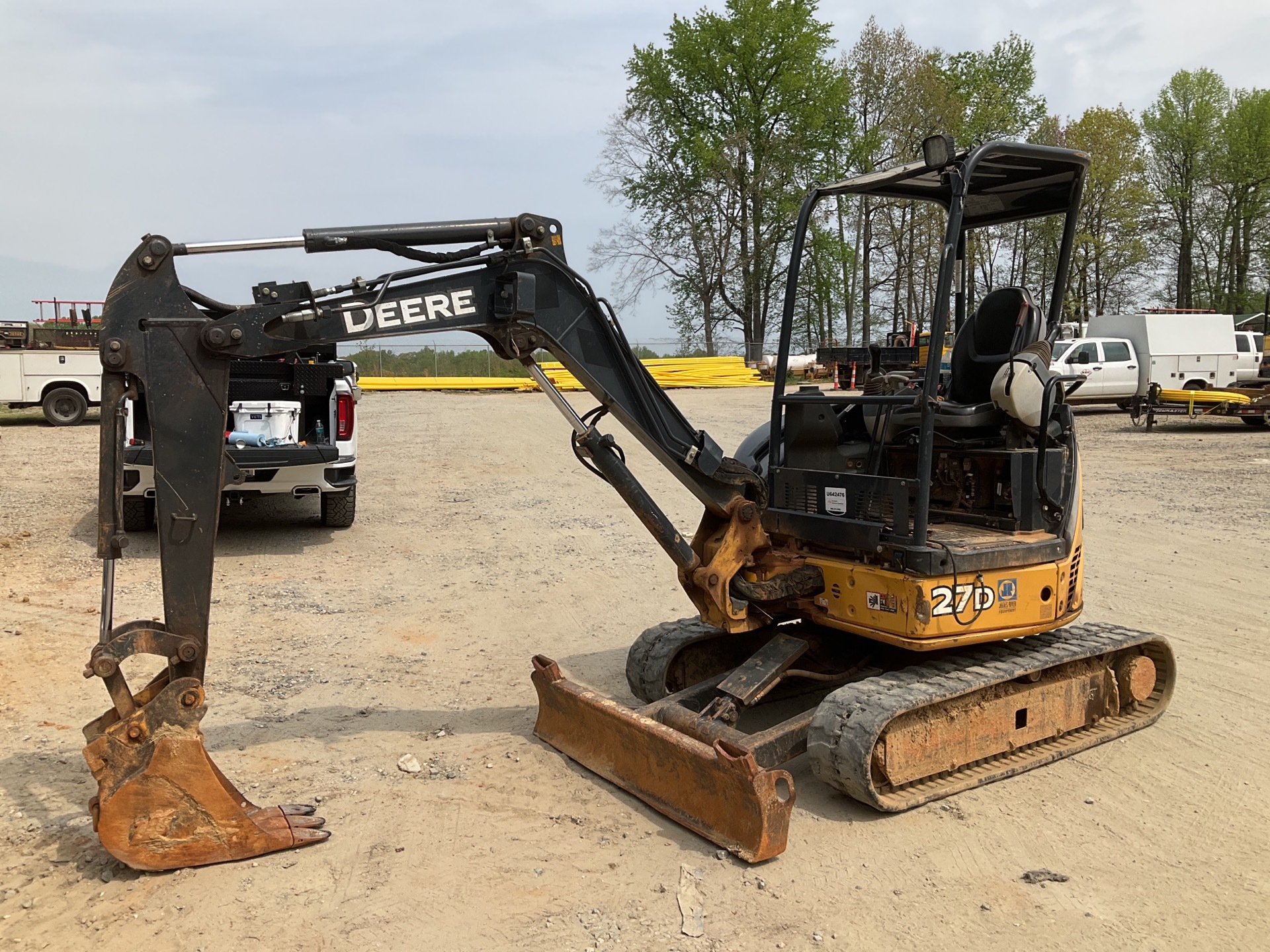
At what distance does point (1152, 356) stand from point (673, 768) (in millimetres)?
24503

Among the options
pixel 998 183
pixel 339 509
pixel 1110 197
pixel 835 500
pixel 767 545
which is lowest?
pixel 339 509

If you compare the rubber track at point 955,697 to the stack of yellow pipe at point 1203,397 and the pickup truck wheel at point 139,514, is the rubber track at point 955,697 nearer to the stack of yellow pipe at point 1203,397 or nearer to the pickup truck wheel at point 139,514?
the pickup truck wheel at point 139,514

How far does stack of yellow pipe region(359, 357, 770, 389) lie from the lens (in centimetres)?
3322

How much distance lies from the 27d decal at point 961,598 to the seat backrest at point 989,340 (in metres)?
1.13

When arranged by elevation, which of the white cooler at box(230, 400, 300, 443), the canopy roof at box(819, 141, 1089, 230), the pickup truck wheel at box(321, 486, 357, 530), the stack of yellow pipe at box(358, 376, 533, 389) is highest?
the canopy roof at box(819, 141, 1089, 230)

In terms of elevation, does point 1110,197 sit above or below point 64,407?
above

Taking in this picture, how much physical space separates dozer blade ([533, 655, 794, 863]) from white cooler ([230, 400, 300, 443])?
241 inches

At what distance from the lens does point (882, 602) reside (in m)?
5.46

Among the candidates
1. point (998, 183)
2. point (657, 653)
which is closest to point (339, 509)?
point (657, 653)

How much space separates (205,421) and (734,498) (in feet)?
8.88

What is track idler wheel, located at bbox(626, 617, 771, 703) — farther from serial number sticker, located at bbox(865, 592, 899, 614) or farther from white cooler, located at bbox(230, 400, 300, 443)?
white cooler, located at bbox(230, 400, 300, 443)

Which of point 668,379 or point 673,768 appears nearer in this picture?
point 673,768

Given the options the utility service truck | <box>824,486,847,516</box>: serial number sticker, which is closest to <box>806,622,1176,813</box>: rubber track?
<box>824,486,847,516</box>: serial number sticker

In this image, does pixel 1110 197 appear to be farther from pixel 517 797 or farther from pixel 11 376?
pixel 517 797
